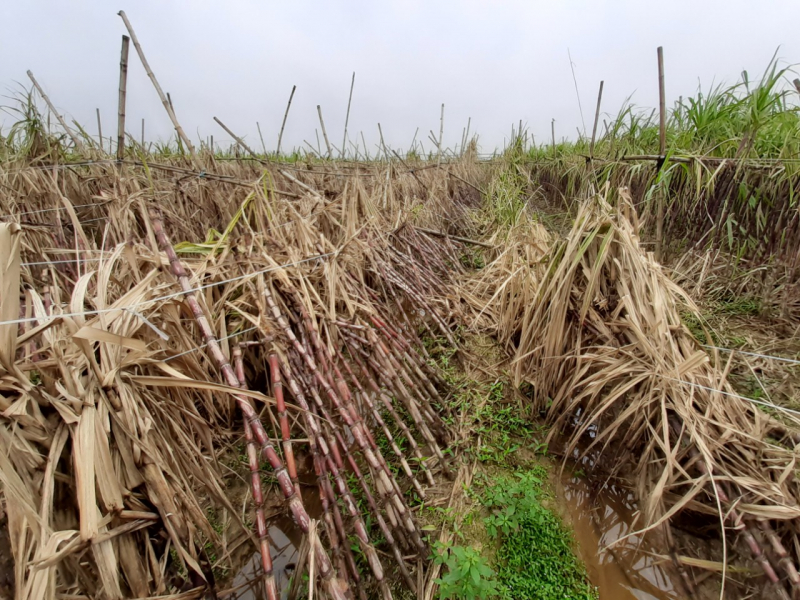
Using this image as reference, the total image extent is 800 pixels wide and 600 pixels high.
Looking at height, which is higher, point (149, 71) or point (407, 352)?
point (149, 71)

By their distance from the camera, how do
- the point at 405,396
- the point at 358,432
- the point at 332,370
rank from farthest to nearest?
the point at 405,396 < the point at 332,370 < the point at 358,432

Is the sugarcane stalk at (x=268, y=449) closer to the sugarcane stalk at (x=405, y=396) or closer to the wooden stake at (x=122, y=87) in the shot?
the sugarcane stalk at (x=405, y=396)

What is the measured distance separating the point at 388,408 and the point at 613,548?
3.49ft

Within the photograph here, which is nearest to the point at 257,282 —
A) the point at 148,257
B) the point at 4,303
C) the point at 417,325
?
the point at 148,257

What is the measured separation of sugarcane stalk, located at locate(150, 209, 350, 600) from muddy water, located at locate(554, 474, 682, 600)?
0.98m

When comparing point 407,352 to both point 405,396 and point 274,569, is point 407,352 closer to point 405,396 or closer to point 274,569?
point 405,396

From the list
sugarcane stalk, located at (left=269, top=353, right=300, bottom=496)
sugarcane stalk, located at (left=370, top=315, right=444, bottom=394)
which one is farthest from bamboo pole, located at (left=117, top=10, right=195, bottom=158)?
sugarcane stalk, located at (left=269, top=353, right=300, bottom=496)

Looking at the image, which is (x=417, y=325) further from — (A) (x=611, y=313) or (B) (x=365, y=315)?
(A) (x=611, y=313)

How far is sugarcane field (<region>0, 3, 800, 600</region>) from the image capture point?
2.87ft

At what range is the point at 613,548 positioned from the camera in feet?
4.74

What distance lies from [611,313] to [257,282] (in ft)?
5.71

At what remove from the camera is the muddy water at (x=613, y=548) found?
131 cm

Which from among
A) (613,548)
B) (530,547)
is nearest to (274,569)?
(530,547)

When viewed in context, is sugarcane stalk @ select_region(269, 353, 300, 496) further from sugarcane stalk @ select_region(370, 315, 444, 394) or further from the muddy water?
the muddy water
